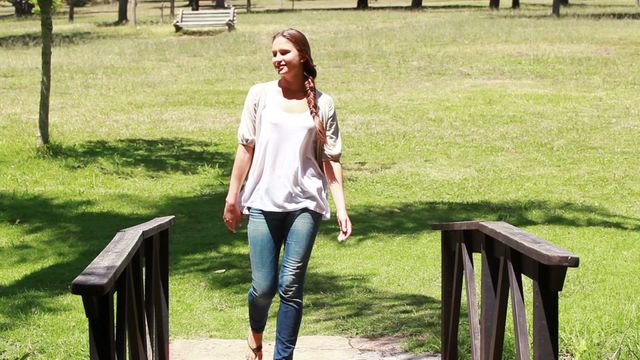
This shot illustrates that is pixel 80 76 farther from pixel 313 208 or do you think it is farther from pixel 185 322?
pixel 313 208

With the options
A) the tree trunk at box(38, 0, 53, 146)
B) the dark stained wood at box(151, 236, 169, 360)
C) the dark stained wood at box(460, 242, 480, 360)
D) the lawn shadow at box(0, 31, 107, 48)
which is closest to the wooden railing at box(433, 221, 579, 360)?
the dark stained wood at box(460, 242, 480, 360)

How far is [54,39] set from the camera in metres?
42.0

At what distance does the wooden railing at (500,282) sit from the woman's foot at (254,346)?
998 millimetres

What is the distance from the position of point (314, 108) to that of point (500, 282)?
1630 millimetres

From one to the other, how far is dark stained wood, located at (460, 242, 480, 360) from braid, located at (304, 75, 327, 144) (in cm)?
93

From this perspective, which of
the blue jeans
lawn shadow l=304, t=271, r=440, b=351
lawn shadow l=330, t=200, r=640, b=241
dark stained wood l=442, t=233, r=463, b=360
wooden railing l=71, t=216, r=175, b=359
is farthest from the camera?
lawn shadow l=330, t=200, r=640, b=241

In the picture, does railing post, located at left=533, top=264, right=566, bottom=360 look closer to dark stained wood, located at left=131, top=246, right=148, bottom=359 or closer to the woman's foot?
dark stained wood, located at left=131, top=246, right=148, bottom=359

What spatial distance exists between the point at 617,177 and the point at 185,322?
9.44m

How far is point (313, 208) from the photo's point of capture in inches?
234

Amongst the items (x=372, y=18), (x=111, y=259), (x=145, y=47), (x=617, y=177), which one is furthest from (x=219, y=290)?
(x=372, y=18)

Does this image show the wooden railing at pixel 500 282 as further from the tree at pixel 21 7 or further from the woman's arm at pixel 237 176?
the tree at pixel 21 7

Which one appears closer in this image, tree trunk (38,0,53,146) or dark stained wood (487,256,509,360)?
dark stained wood (487,256,509,360)

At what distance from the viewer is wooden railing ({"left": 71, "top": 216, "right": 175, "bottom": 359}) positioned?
3.76 metres

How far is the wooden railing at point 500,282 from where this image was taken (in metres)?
4.12
